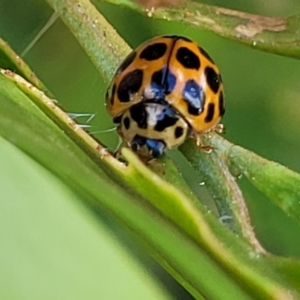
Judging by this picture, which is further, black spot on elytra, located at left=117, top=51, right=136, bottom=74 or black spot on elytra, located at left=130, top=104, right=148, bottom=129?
black spot on elytra, located at left=130, top=104, right=148, bottom=129

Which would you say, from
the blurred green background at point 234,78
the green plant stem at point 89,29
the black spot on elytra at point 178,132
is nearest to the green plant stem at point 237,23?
the green plant stem at point 89,29

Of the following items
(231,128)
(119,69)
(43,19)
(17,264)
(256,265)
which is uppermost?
(231,128)

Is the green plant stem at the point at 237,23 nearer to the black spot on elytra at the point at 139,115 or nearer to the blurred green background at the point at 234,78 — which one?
the black spot on elytra at the point at 139,115

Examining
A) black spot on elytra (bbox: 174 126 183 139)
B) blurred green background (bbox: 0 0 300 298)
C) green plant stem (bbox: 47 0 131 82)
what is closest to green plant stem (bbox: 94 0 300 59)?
green plant stem (bbox: 47 0 131 82)

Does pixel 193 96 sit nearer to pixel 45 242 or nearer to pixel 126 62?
pixel 126 62

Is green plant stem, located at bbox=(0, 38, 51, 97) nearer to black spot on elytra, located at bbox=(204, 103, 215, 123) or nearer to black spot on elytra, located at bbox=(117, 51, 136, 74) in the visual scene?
black spot on elytra, located at bbox=(117, 51, 136, 74)

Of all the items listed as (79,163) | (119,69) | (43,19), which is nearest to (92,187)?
(79,163)

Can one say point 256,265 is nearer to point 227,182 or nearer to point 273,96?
point 227,182
